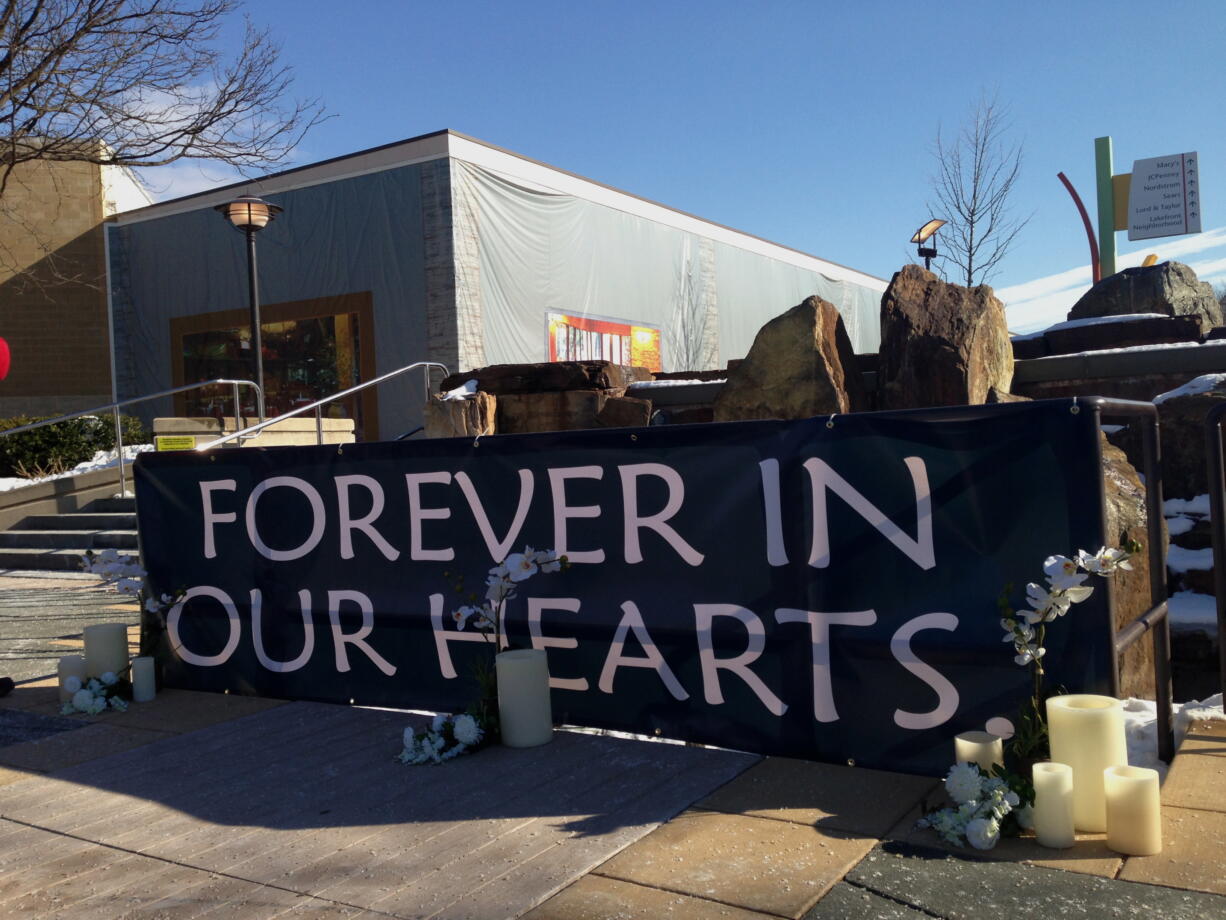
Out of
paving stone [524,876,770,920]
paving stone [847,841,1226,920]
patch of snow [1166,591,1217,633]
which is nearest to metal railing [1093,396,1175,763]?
paving stone [847,841,1226,920]

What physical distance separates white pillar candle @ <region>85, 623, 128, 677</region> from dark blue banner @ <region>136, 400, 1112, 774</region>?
0.29 metres

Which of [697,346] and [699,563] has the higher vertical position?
[697,346]

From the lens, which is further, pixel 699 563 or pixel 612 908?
pixel 699 563

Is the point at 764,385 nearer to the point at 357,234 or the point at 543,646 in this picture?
the point at 543,646

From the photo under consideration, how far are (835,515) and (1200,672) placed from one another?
12.5 ft

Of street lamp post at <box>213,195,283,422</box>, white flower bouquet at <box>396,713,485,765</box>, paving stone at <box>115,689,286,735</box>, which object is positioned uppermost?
street lamp post at <box>213,195,283,422</box>

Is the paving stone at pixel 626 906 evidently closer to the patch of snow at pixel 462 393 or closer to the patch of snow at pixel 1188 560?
the patch of snow at pixel 1188 560

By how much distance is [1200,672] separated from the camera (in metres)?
6.70

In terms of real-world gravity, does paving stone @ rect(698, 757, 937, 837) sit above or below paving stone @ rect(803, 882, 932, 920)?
above

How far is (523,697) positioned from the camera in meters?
4.70

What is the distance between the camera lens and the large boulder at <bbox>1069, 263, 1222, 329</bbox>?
1528 centimetres

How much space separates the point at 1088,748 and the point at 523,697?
225 cm

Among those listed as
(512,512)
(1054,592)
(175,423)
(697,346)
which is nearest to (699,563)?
(512,512)

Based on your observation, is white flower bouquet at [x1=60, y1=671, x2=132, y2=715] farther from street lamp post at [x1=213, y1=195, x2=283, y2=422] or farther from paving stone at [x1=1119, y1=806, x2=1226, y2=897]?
street lamp post at [x1=213, y1=195, x2=283, y2=422]
